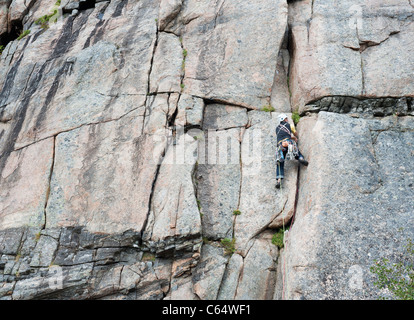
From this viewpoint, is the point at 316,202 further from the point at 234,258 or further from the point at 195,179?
the point at 195,179

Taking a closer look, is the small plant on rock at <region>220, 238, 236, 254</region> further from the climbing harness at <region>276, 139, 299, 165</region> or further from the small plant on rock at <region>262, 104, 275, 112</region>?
the small plant on rock at <region>262, 104, 275, 112</region>

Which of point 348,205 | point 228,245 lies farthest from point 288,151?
point 228,245

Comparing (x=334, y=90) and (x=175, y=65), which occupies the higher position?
(x=175, y=65)

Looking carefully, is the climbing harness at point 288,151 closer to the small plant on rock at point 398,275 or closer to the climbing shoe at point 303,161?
the climbing shoe at point 303,161

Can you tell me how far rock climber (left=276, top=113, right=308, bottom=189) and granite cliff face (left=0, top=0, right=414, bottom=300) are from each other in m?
0.43

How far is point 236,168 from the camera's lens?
12219mm

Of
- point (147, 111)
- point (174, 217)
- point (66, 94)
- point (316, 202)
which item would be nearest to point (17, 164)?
point (66, 94)

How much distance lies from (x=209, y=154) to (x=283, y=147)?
93.2 inches

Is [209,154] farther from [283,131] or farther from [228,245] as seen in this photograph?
[228,245]

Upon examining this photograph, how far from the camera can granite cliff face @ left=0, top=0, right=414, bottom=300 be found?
10.3 metres

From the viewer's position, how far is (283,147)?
11453 millimetres

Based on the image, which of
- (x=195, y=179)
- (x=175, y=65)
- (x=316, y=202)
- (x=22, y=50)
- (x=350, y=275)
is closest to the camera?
(x=350, y=275)

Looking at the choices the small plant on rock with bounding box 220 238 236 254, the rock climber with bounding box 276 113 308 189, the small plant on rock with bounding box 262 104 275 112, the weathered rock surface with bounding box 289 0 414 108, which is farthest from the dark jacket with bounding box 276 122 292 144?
the small plant on rock with bounding box 220 238 236 254

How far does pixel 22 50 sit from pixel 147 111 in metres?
8.23
